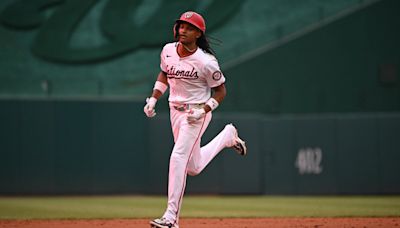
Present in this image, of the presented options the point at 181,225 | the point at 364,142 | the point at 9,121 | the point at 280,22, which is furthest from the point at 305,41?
the point at 181,225

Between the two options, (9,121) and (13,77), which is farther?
(13,77)

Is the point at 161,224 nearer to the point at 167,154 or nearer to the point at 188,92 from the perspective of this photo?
the point at 188,92

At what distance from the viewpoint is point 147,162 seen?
15430 mm

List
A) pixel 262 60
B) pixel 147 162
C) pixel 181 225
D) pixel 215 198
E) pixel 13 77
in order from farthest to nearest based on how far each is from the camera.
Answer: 1. pixel 13 77
2. pixel 262 60
3. pixel 147 162
4. pixel 215 198
5. pixel 181 225

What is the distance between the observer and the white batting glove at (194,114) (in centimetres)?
693

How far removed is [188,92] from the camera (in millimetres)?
7090

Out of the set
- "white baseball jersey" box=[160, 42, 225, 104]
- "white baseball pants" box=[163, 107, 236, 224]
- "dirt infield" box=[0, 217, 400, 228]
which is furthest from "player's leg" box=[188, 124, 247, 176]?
"dirt infield" box=[0, 217, 400, 228]

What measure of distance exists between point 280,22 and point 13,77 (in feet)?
24.0

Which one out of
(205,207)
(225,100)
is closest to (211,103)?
(205,207)

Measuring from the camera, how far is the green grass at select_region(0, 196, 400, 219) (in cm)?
1007

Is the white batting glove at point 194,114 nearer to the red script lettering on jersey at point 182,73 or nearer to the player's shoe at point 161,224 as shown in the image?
the red script lettering on jersey at point 182,73

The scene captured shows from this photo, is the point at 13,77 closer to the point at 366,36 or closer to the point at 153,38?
the point at 153,38

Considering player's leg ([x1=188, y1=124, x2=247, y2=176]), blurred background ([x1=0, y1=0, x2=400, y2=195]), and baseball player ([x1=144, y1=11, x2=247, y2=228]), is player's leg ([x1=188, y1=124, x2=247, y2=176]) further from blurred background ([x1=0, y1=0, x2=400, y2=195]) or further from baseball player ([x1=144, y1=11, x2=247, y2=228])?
blurred background ([x1=0, y1=0, x2=400, y2=195])

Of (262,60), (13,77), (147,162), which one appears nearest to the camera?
(147,162)
